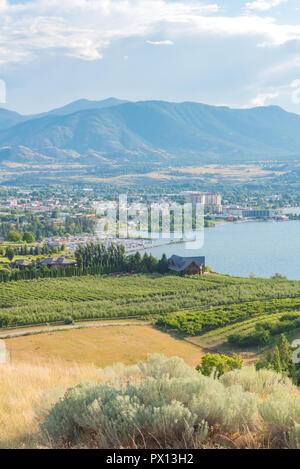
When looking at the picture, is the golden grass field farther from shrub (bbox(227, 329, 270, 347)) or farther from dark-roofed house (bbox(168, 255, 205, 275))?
dark-roofed house (bbox(168, 255, 205, 275))

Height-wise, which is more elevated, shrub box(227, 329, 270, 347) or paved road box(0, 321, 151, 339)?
shrub box(227, 329, 270, 347)

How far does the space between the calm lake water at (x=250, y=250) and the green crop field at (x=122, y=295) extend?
23.3ft

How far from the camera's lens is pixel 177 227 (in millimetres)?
44500

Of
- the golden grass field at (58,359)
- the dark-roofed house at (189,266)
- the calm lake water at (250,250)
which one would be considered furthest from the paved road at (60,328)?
the calm lake water at (250,250)

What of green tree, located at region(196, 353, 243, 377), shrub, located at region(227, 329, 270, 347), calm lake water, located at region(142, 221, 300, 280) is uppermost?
green tree, located at region(196, 353, 243, 377)

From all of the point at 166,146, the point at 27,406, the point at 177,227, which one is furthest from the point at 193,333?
the point at 166,146

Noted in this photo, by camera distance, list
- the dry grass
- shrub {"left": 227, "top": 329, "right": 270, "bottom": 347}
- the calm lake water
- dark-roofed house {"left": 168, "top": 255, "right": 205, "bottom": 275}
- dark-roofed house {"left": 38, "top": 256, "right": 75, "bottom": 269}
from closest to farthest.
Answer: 1. the dry grass
2. shrub {"left": 227, "top": 329, "right": 270, "bottom": 347}
3. dark-roofed house {"left": 168, "top": 255, "right": 205, "bottom": 275}
4. dark-roofed house {"left": 38, "top": 256, "right": 75, "bottom": 269}
5. the calm lake water

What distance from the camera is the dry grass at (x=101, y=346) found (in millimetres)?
8547

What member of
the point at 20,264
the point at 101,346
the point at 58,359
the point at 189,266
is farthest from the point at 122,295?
the point at 20,264

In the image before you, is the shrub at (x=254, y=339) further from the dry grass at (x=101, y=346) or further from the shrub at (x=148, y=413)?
the shrub at (x=148, y=413)

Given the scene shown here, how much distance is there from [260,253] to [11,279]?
65.3 ft

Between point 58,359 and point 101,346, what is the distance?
170 centimetres

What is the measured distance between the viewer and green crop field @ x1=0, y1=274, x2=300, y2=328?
43.9 feet

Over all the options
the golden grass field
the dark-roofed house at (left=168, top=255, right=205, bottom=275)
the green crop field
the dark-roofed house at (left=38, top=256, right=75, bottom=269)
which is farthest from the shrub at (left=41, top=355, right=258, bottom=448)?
the dark-roofed house at (left=38, top=256, right=75, bottom=269)
